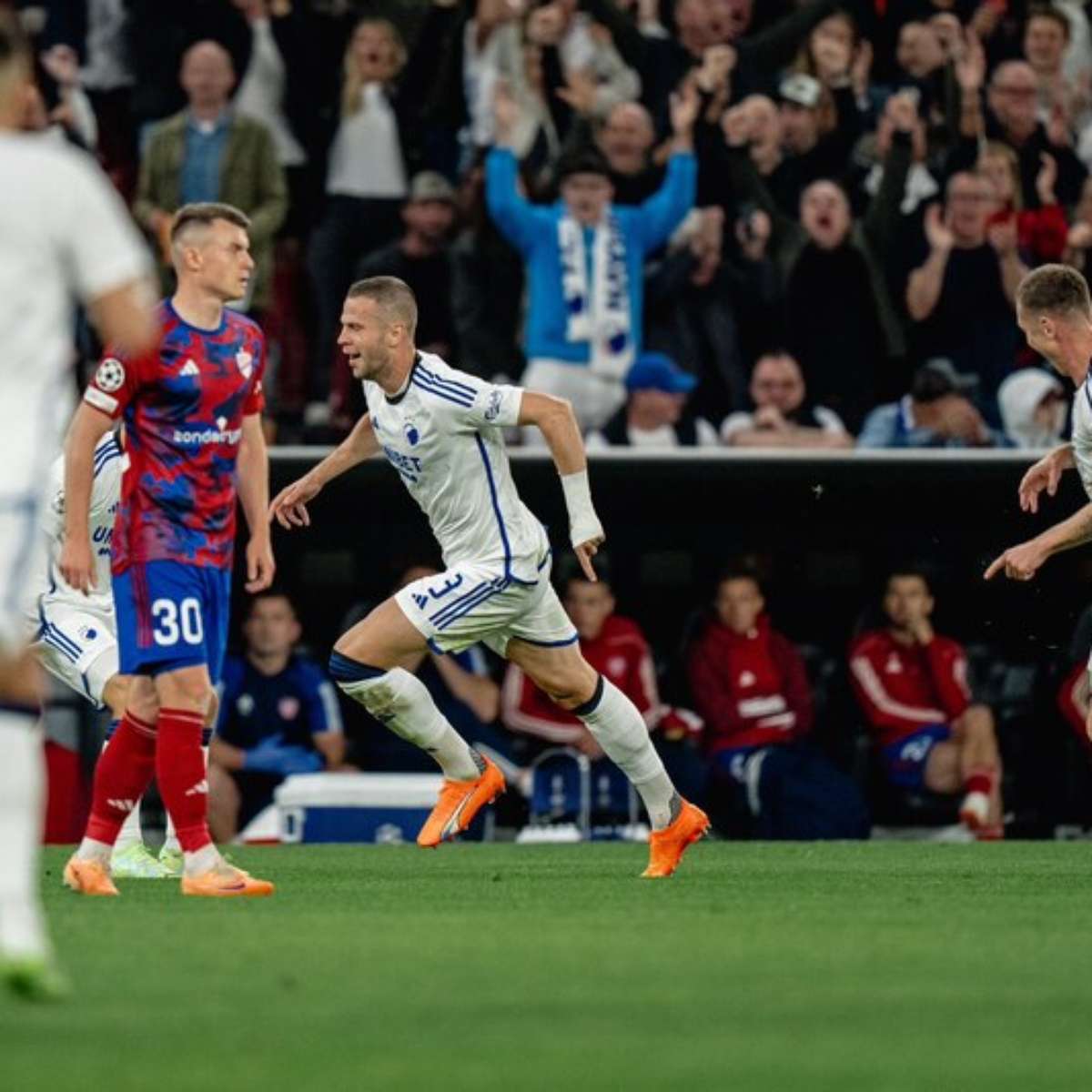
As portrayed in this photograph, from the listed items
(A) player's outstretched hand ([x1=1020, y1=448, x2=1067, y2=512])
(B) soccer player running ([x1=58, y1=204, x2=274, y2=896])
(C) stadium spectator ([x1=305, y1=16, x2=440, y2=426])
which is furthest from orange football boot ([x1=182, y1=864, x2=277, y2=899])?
(C) stadium spectator ([x1=305, y1=16, x2=440, y2=426])

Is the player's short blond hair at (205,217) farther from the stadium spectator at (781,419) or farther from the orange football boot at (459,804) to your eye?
the stadium spectator at (781,419)

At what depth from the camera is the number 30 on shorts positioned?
32.2 ft

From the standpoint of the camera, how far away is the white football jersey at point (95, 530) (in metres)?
12.2

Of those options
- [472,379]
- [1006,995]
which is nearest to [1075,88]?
[472,379]

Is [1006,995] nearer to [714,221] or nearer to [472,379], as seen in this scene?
[472,379]

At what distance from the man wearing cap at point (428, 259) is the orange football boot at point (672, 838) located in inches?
229

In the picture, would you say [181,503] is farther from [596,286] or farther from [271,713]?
[271,713]

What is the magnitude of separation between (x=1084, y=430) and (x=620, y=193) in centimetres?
627

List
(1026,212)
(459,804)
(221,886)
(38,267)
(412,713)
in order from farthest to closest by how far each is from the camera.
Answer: (1026,212) < (459,804) < (412,713) < (221,886) < (38,267)

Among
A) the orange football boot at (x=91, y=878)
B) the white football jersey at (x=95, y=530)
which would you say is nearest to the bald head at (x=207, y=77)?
the white football jersey at (x=95, y=530)

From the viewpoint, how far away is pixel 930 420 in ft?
54.6

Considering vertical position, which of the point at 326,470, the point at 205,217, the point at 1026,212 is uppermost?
the point at 1026,212

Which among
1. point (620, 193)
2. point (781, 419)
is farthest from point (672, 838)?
point (620, 193)

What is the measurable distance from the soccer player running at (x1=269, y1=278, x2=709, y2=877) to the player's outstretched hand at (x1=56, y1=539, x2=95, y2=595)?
7.47ft
